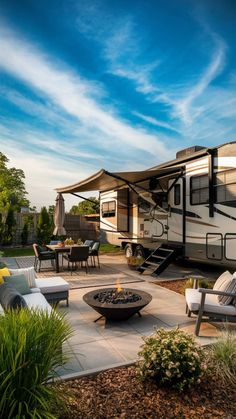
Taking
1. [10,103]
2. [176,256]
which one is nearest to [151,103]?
[10,103]

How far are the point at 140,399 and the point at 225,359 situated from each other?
95 cm

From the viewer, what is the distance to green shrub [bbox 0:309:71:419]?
1.63 metres

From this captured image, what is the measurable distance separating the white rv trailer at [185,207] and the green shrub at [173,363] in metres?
4.23

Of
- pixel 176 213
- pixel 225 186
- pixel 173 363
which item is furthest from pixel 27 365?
pixel 176 213

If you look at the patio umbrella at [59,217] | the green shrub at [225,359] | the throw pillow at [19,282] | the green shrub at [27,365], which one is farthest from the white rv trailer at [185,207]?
the green shrub at [27,365]

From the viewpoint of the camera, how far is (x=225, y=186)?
6.43 meters

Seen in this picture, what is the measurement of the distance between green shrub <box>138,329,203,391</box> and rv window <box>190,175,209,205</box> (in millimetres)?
5053

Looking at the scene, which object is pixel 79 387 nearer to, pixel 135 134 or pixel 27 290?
pixel 27 290

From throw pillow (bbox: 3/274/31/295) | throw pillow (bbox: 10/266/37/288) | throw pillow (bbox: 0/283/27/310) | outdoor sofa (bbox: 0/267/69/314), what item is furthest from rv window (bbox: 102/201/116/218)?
throw pillow (bbox: 0/283/27/310)

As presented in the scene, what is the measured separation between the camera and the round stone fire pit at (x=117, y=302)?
3850mm

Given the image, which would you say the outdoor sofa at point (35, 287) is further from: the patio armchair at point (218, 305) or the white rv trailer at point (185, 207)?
the white rv trailer at point (185, 207)

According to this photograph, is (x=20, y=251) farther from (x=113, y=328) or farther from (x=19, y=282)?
(x=113, y=328)

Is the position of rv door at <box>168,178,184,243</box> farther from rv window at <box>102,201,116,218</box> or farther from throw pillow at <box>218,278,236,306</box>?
throw pillow at <box>218,278,236,306</box>

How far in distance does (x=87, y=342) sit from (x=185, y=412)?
5.48ft
